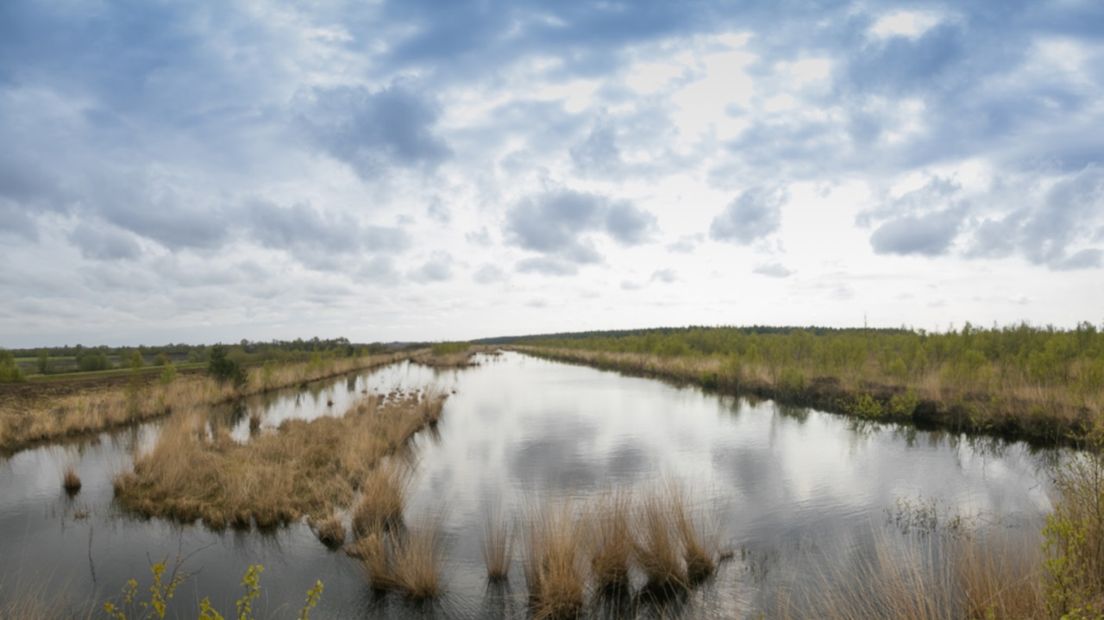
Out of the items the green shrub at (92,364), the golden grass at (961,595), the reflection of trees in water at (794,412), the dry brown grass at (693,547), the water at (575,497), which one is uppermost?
the green shrub at (92,364)

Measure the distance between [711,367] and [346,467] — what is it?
2516cm

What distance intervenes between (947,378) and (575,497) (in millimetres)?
18015

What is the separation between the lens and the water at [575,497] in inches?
301

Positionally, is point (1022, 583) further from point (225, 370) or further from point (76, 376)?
point (76, 376)

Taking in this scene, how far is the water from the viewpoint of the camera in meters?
7.64

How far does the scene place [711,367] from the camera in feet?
110

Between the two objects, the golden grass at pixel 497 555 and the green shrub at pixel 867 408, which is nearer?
the golden grass at pixel 497 555

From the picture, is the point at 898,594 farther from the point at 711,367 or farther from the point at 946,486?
the point at 711,367

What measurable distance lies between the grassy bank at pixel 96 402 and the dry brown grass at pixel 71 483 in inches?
276

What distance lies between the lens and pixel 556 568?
682 centimetres

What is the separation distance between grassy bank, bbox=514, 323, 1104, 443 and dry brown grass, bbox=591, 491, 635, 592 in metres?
7.42

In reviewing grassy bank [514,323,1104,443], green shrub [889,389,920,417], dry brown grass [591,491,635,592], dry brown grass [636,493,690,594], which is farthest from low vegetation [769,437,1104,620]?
green shrub [889,389,920,417]

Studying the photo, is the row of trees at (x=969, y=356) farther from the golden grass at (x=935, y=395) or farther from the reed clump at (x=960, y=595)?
the reed clump at (x=960, y=595)

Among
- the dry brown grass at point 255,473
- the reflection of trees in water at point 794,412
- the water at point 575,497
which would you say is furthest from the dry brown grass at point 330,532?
the reflection of trees in water at point 794,412
